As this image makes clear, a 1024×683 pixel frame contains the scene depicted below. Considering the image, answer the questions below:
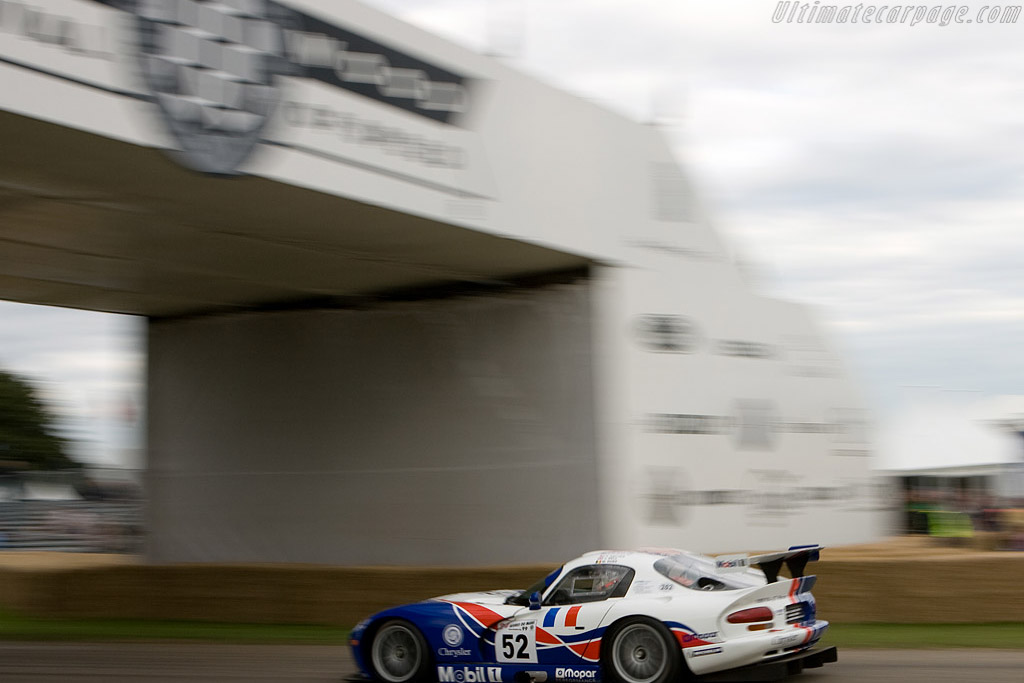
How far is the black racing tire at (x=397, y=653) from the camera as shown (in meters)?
8.48

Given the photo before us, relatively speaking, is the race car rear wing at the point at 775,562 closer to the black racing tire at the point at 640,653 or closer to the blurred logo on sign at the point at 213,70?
the black racing tire at the point at 640,653

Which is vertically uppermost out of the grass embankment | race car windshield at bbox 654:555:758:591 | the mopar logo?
race car windshield at bbox 654:555:758:591

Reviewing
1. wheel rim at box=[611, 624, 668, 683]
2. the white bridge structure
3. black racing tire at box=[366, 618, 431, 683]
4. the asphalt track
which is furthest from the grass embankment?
wheel rim at box=[611, 624, 668, 683]

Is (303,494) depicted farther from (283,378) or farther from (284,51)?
(284,51)

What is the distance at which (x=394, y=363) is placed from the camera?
1501 centimetres

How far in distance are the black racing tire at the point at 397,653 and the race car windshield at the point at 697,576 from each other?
198 centimetres

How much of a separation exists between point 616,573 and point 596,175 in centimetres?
655

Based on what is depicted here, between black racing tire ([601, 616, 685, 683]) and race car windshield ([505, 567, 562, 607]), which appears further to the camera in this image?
race car windshield ([505, 567, 562, 607])

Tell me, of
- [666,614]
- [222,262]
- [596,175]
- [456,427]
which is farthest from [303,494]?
[666,614]

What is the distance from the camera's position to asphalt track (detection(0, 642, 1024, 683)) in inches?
337

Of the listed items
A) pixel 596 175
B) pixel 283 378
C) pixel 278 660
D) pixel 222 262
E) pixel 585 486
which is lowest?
pixel 278 660

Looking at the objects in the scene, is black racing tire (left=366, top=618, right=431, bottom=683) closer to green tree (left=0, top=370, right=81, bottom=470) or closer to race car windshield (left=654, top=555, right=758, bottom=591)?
race car windshield (left=654, top=555, right=758, bottom=591)

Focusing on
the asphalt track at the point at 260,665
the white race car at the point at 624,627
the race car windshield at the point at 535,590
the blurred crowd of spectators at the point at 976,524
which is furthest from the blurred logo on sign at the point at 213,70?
the blurred crowd of spectators at the point at 976,524

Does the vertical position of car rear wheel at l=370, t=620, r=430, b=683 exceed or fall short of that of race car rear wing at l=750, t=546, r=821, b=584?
it falls short
